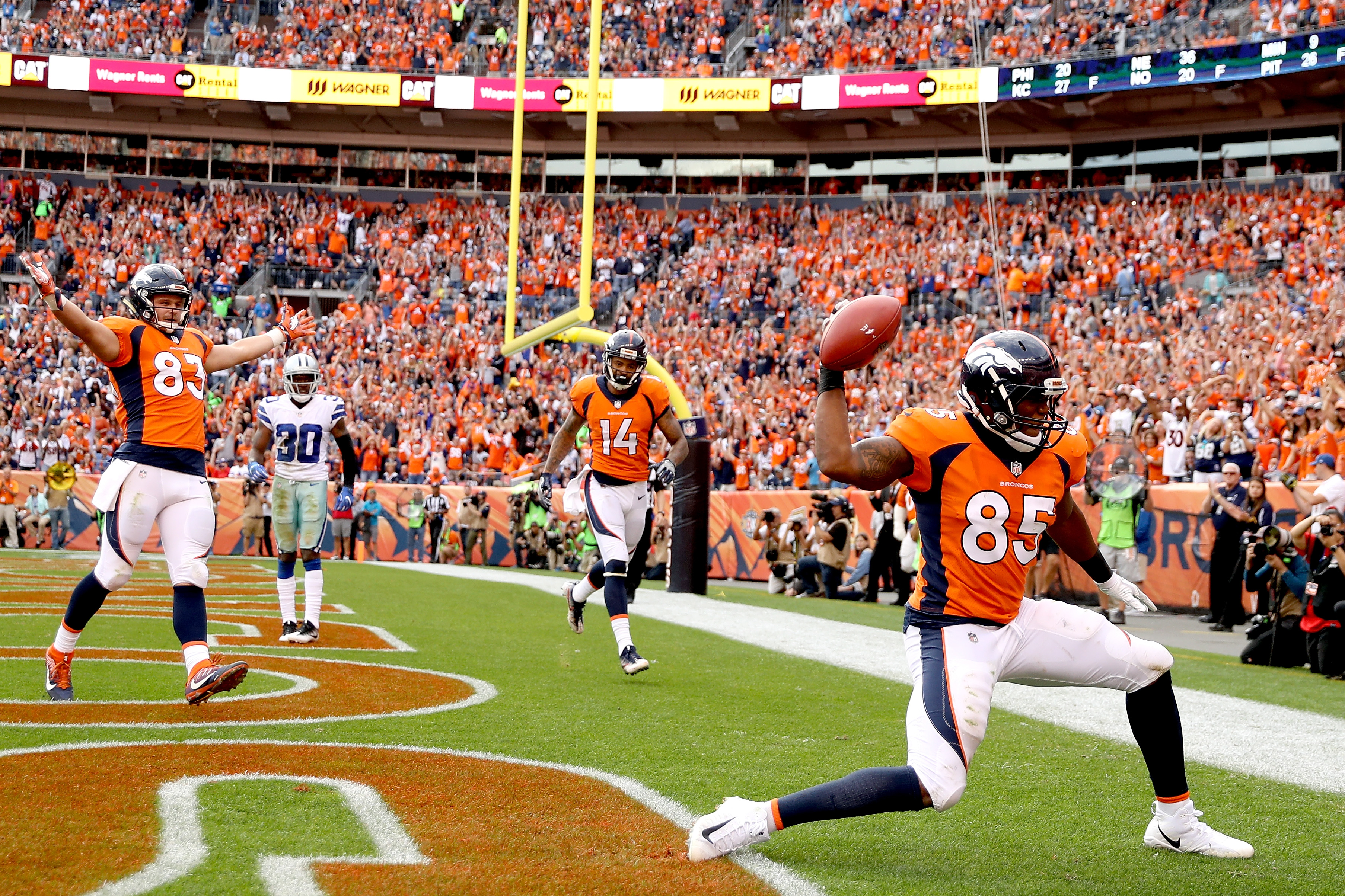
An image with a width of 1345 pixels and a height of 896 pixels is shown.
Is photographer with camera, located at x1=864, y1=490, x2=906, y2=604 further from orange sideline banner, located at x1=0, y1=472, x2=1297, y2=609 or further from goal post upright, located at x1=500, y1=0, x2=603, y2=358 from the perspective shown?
goal post upright, located at x1=500, y1=0, x2=603, y2=358

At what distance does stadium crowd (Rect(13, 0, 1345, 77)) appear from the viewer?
28.7m

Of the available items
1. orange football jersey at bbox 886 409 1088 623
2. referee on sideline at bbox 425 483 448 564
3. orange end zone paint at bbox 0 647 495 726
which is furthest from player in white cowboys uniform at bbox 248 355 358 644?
referee on sideline at bbox 425 483 448 564

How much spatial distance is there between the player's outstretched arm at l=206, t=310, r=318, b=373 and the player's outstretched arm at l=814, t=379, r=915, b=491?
307 centimetres

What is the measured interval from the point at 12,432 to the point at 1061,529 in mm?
24003

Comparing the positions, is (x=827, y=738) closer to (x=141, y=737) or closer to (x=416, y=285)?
(x=141, y=737)

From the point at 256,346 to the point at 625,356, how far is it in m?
2.41

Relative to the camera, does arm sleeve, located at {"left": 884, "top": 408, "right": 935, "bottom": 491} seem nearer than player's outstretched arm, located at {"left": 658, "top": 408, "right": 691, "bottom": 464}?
Yes

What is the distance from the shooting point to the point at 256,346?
5891 mm

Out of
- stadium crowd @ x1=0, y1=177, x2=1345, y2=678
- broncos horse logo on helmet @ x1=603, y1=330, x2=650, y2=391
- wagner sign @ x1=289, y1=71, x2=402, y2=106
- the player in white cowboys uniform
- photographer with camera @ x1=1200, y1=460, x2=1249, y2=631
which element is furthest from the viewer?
wagner sign @ x1=289, y1=71, x2=402, y2=106

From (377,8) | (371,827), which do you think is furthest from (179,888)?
(377,8)

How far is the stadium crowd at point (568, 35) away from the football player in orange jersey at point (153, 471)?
24769mm

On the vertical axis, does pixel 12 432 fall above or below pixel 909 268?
below

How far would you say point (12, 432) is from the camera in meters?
23.9

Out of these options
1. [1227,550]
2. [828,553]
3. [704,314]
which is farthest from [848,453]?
[704,314]
